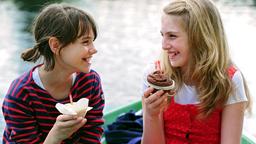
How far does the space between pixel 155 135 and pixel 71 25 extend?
1.95ft

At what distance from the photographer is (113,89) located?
4.69m

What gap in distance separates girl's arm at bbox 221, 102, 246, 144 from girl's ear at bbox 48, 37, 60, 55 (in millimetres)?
745

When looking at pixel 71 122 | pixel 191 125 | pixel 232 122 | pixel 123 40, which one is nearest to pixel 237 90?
pixel 232 122

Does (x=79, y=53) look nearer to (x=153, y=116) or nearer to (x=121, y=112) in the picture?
(x=153, y=116)

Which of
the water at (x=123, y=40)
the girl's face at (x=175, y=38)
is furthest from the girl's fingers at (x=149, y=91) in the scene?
the water at (x=123, y=40)

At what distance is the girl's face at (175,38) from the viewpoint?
2094mm

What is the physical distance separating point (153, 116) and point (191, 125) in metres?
0.21

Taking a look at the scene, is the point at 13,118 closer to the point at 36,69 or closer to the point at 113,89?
the point at 36,69

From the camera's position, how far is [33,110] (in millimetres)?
2084

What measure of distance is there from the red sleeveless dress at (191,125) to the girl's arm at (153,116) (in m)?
0.06

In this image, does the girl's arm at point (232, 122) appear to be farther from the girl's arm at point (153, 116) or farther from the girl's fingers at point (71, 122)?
the girl's fingers at point (71, 122)

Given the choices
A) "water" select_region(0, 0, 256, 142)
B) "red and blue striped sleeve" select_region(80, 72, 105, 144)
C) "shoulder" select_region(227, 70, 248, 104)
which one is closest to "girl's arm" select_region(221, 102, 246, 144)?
"shoulder" select_region(227, 70, 248, 104)

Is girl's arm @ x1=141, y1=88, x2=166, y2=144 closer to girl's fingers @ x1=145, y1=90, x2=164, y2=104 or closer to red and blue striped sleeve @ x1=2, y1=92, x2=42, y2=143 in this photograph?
girl's fingers @ x1=145, y1=90, x2=164, y2=104

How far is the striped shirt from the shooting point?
206 cm
